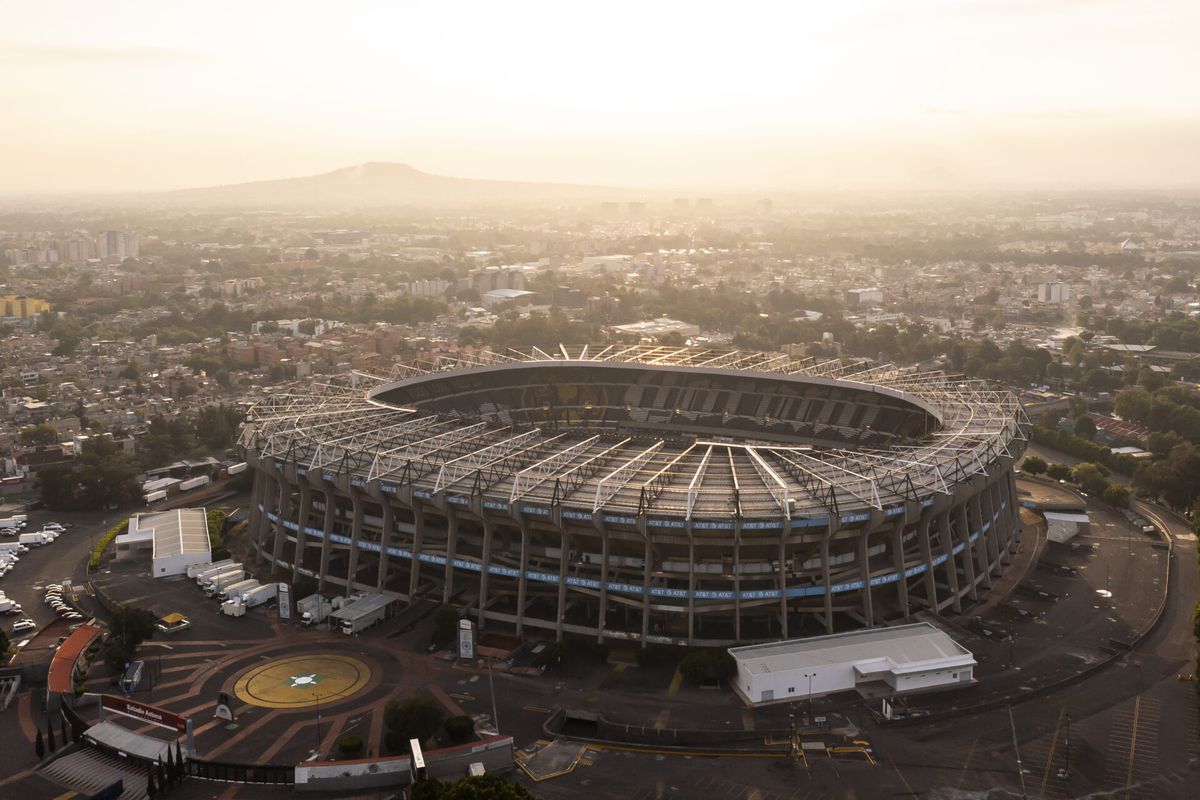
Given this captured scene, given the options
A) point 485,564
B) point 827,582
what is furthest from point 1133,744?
point 485,564

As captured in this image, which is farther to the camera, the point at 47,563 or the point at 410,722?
the point at 47,563

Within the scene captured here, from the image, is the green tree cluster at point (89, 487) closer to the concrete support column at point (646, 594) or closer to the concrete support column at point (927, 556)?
the concrete support column at point (646, 594)

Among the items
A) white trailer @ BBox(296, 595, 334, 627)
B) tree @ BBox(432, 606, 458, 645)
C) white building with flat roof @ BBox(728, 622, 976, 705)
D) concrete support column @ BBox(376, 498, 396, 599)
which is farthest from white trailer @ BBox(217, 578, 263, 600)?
white building with flat roof @ BBox(728, 622, 976, 705)

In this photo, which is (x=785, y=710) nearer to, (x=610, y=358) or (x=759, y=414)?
(x=759, y=414)

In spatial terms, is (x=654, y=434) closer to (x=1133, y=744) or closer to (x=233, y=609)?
(x=233, y=609)

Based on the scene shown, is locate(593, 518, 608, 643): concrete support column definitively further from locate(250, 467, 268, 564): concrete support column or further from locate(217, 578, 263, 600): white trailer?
locate(250, 467, 268, 564): concrete support column
